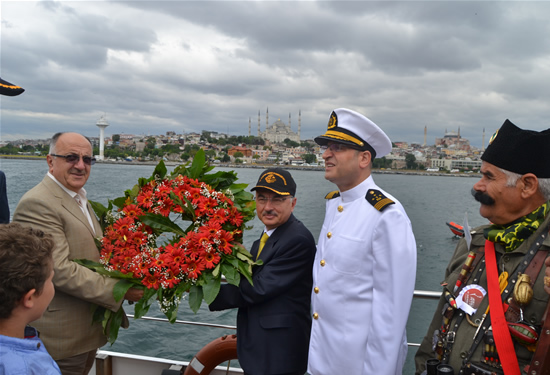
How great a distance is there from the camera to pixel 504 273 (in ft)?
6.13

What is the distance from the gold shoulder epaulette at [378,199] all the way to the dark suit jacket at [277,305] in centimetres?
47

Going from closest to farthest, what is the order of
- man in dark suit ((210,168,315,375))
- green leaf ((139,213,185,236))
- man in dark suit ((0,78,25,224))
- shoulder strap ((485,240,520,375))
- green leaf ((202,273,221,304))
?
1. shoulder strap ((485,240,520,375))
2. green leaf ((202,273,221,304))
3. man in dark suit ((210,168,315,375))
4. green leaf ((139,213,185,236))
5. man in dark suit ((0,78,25,224))

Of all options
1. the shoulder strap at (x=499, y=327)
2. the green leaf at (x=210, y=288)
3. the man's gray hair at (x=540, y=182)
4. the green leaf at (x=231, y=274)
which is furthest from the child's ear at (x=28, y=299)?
the man's gray hair at (x=540, y=182)

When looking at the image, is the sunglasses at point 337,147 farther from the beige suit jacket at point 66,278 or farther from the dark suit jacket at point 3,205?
the dark suit jacket at point 3,205

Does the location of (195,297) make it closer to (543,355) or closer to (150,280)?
(150,280)

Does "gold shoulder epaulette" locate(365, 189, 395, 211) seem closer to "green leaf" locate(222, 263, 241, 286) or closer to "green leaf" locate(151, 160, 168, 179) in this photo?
"green leaf" locate(222, 263, 241, 286)

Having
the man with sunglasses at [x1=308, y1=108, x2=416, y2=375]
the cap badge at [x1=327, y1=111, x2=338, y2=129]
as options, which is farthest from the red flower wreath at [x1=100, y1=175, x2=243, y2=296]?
the cap badge at [x1=327, y1=111, x2=338, y2=129]

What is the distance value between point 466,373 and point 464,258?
0.58 metres

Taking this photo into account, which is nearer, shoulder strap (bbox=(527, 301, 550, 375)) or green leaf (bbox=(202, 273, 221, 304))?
shoulder strap (bbox=(527, 301, 550, 375))

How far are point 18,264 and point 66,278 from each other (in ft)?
3.18

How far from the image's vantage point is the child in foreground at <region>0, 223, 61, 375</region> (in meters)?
1.42

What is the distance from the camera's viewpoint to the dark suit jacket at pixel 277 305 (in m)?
2.38

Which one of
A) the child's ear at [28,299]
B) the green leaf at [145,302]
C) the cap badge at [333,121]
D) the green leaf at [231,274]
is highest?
the cap badge at [333,121]

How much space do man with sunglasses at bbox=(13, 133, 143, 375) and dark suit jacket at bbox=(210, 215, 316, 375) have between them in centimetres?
65
